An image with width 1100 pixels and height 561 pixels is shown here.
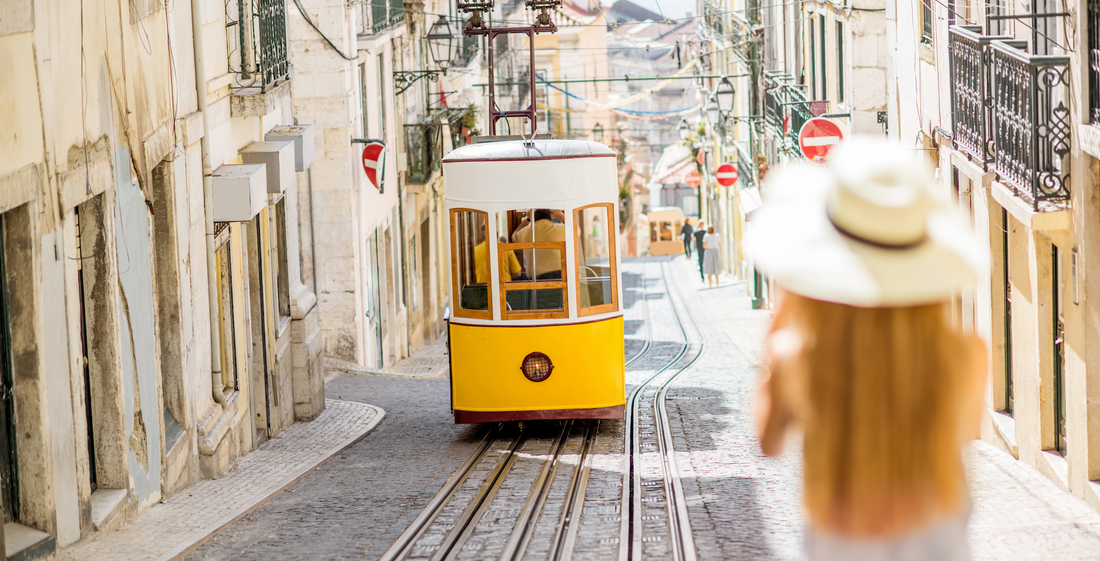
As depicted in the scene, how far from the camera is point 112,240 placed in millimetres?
7715

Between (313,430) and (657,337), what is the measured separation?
1257cm

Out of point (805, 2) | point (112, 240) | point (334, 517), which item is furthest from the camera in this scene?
point (805, 2)

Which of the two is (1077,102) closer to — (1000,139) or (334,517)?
(1000,139)

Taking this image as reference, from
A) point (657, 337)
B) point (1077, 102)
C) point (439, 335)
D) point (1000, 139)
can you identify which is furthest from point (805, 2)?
point (1077, 102)

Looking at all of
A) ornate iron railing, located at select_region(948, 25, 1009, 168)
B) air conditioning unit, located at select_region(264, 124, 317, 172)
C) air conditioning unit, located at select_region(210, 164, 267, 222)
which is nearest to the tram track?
air conditioning unit, located at select_region(210, 164, 267, 222)

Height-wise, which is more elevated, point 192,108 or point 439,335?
point 192,108

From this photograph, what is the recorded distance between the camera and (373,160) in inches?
775

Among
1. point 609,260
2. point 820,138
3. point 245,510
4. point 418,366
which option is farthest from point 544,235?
point 418,366

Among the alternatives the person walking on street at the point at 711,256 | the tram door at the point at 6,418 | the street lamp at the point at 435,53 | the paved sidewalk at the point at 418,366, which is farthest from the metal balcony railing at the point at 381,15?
the tram door at the point at 6,418

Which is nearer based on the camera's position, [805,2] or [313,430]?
[313,430]

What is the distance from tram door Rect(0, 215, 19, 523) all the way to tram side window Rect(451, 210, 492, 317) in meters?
5.55

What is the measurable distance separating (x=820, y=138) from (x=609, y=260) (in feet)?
23.1

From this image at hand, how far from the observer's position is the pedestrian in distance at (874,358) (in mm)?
2781

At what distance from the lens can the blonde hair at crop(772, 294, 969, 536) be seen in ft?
9.22
